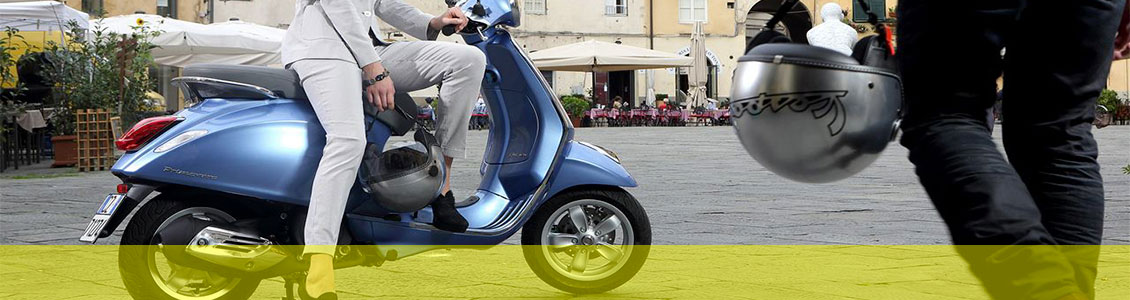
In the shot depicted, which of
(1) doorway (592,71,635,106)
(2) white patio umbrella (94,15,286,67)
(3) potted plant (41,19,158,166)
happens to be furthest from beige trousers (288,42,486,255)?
(1) doorway (592,71,635,106)

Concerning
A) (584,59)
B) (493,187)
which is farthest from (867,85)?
(584,59)

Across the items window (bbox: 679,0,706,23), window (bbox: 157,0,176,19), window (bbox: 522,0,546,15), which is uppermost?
window (bbox: 157,0,176,19)

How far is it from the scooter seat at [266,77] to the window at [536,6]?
34727 mm

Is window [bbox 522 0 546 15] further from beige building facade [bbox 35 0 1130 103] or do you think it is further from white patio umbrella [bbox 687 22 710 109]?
white patio umbrella [bbox 687 22 710 109]

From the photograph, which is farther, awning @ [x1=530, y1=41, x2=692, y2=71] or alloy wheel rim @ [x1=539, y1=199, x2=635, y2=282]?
awning @ [x1=530, y1=41, x2=692, y2=71]

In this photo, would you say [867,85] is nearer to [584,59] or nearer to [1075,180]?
[1075,180]

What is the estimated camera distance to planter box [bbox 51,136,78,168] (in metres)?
12.6

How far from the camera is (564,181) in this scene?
425cm

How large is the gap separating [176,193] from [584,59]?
77.9 ft

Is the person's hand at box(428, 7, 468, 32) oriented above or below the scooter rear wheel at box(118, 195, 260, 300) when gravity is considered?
above

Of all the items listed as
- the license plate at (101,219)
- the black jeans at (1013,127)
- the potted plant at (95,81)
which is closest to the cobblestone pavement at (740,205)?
the potted plant at (95,81)
